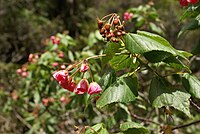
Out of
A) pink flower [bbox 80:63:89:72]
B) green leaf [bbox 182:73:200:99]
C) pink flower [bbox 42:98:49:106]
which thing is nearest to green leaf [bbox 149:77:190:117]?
green leaf [bbox 182:73:200:99]

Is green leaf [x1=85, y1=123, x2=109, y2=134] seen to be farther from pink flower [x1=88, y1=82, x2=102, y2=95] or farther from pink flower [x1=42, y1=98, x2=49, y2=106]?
pink flower [x1=42, y1=98, x2=49, y2=106]

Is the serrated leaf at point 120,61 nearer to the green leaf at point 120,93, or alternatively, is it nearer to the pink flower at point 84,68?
the green leaf at point 120,93

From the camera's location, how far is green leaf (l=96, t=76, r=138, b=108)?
1.35 metres

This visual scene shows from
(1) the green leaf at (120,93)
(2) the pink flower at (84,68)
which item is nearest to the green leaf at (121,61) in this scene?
(1) the green leaf at (120,93)

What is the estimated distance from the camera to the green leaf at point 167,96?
1328 mm

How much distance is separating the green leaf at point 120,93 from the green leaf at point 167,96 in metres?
0.08

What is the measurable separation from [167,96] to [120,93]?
182 millimetres

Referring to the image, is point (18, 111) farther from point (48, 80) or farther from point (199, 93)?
point (199, 93)

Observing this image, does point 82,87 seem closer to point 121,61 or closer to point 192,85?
point 121,61

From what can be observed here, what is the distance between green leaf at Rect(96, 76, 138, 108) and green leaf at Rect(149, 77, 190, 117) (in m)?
0.08

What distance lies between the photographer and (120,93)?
4.46 feet

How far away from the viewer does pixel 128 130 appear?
4.71 ft

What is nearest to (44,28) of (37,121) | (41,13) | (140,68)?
(41,13)

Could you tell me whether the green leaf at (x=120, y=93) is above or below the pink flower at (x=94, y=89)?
below
